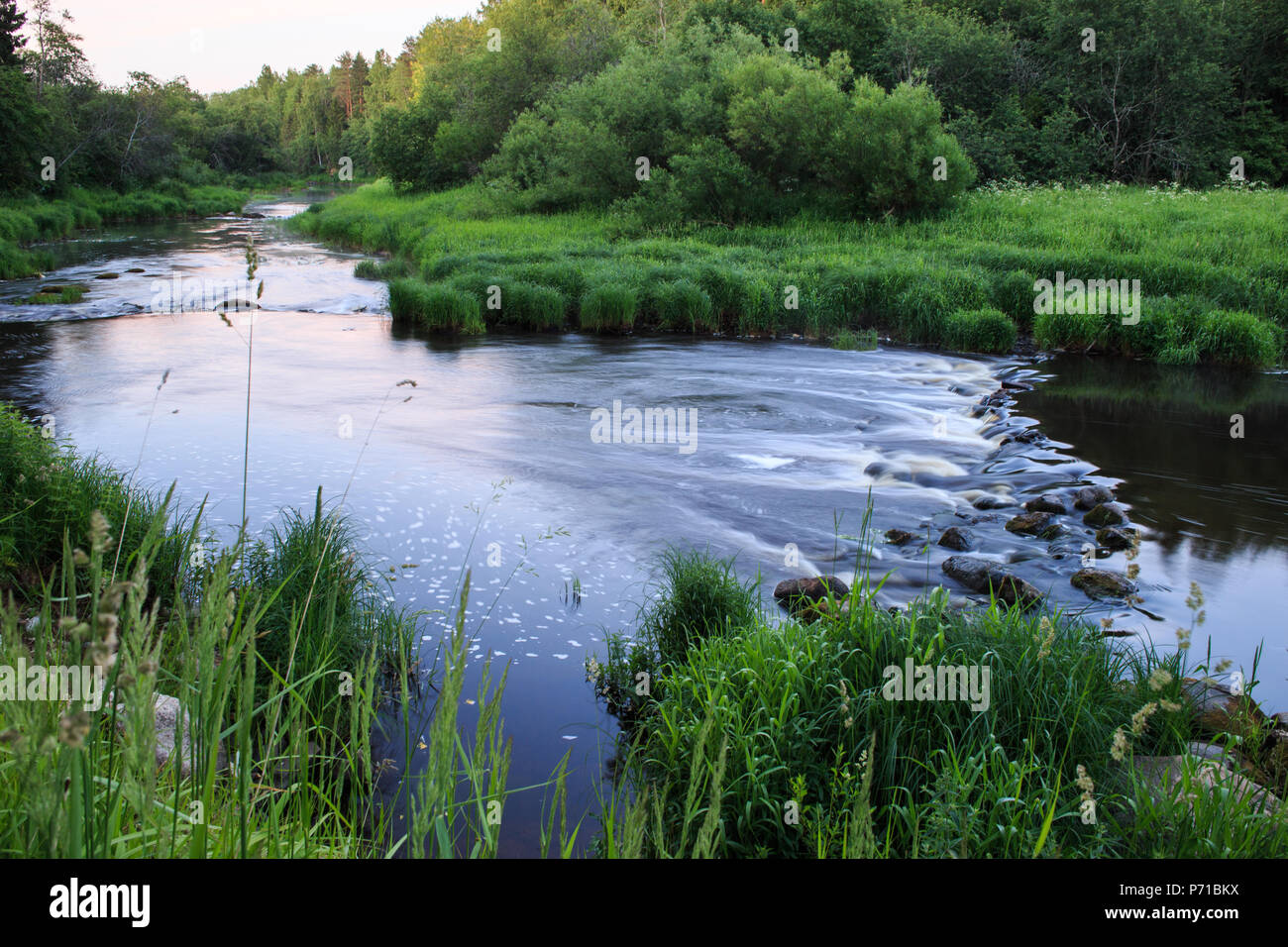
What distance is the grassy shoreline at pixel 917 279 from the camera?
59.0 ft

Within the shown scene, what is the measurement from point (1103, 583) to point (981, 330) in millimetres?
11755

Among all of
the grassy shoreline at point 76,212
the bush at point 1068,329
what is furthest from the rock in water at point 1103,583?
the grassy shoreline at point 76,212

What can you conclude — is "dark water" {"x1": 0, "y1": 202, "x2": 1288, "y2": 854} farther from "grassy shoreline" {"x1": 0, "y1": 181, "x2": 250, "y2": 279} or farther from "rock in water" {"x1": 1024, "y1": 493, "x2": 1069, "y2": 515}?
"grassy shoreline" {"x1": 0, "y1": 181, "x2": 250, "y2": 279}

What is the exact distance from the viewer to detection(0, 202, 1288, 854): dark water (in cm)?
722

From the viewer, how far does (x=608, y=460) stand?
463 inches

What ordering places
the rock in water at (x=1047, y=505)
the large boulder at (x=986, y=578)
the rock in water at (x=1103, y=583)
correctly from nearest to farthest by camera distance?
the large boulder at (x=986, y=578) < the rock in water at (x=1103, y=583) < the rock in water at (x=1047, y=505)

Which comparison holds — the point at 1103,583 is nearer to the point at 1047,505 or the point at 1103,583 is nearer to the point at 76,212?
the point at 1047,505

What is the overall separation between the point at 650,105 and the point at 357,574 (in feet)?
91.7

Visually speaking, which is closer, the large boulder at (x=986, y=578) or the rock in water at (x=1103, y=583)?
the large boulder at (x=986, y=578)

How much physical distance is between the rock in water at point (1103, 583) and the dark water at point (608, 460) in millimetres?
130

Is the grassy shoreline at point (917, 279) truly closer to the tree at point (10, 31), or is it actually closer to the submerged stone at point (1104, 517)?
the submerged stone at point (1104, 517)

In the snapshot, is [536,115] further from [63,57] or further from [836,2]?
[63,57]
